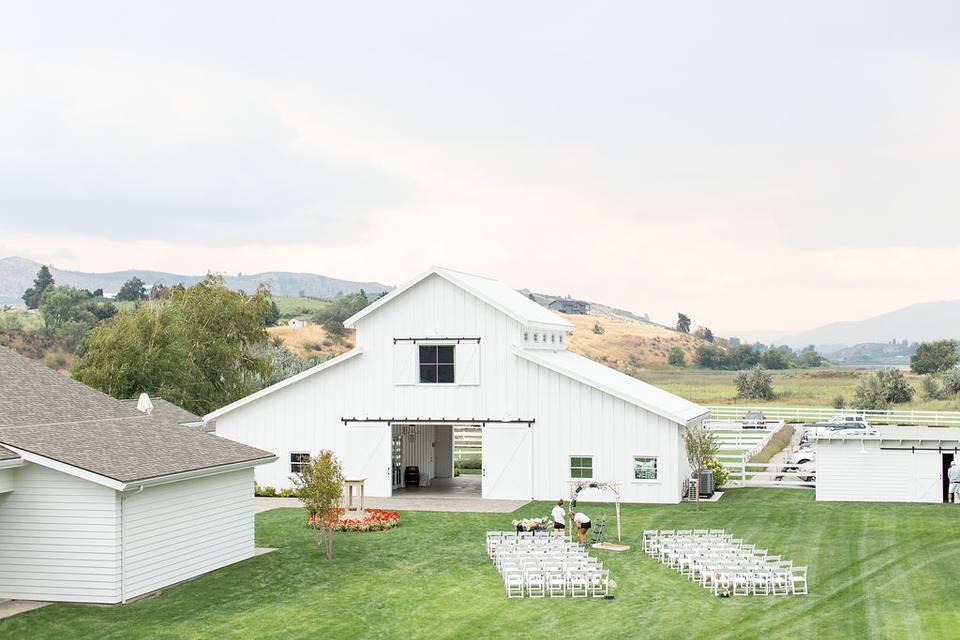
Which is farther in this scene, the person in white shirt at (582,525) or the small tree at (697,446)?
the small tree at (697,446)

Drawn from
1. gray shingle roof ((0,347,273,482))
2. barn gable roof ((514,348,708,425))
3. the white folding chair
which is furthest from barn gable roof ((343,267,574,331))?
the white folding chair

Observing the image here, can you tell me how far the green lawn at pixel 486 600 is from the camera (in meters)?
18.8

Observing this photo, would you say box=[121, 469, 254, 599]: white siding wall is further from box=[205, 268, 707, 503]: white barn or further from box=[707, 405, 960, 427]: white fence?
box=[707, 405, 960, 427]: white fence

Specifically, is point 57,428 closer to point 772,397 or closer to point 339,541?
point 339,541

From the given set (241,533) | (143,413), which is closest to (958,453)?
(241,533)

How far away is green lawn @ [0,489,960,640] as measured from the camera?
18797 mm

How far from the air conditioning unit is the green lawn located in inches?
308

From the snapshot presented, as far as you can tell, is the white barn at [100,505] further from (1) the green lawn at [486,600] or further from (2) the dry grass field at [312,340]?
(2) the dry grass field at [312,340]

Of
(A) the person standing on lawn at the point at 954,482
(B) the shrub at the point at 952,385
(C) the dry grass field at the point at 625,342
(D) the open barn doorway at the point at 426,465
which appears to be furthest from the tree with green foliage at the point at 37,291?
(A) the person standing on lawn at the point at 954,482

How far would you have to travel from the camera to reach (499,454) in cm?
3753

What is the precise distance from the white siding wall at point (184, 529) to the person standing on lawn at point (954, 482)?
2251 centimetres

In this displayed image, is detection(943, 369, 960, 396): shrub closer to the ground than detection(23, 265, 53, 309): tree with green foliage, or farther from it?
closer to the ground

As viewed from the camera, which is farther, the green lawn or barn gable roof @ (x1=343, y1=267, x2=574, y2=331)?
barn gable roof @ (x1=343, y1=267, x2=574, y2=331)

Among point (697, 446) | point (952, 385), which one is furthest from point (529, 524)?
point (952, 385)
